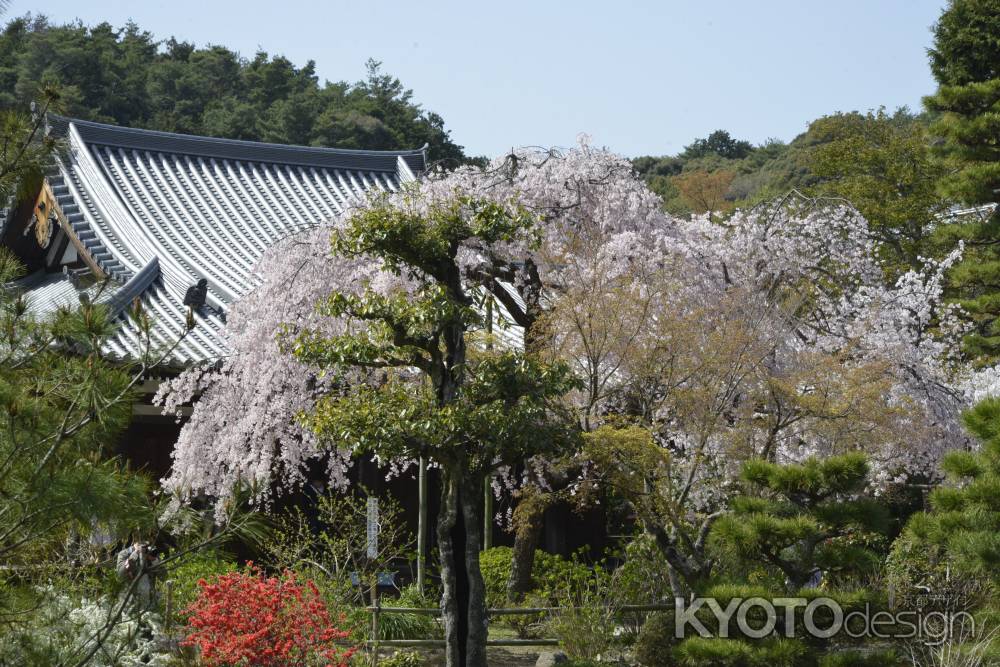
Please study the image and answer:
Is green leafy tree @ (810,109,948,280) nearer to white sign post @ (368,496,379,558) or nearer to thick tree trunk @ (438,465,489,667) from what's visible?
white sign post @ (368,496,379,558)

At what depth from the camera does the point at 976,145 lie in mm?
17047

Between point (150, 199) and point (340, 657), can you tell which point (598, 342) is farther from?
point (150, 199)

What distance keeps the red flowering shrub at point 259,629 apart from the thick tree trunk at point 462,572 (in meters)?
0.89

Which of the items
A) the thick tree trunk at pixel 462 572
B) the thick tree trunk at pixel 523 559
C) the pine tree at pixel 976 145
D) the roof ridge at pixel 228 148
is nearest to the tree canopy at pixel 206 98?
the roof ridge at pixel 228 148

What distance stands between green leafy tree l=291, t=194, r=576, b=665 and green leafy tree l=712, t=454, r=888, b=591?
63.2 inches

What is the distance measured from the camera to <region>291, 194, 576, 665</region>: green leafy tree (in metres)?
8.72

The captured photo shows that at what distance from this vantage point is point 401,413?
346 inches

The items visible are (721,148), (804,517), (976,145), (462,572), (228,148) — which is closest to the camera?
(804,517)

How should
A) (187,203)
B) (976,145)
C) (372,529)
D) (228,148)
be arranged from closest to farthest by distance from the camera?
1. (372,529)
2. (976,145)
3. (187,203)
4. (228,148)

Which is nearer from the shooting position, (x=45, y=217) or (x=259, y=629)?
(x=259, y=629)

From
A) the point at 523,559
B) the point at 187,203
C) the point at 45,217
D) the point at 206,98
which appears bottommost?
the point at 523,559

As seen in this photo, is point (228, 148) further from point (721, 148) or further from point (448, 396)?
point (721, 148)

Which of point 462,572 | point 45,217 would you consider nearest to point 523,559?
point 462,572

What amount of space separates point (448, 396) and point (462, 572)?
1.45m
